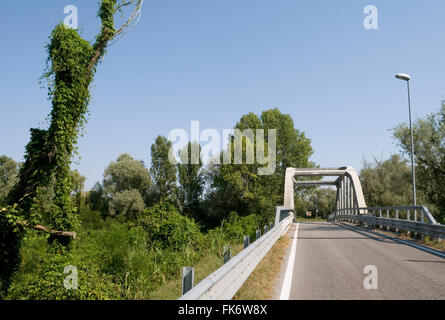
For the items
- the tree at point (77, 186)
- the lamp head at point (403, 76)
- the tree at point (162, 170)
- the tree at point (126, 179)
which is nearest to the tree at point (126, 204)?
the tree at point (126, 179)

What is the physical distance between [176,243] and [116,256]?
232 inches

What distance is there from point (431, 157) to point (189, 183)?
36555mm

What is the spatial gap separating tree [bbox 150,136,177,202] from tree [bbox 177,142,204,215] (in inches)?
62.9

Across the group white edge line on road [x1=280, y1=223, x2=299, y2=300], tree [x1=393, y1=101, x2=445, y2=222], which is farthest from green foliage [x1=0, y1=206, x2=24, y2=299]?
tree [x1=393, y1=101, x2=445, y2=222]

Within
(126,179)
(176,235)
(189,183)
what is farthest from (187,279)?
(126,179)

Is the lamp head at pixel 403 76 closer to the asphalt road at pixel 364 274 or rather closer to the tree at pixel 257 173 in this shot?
the asphalt road at pixel 364 274

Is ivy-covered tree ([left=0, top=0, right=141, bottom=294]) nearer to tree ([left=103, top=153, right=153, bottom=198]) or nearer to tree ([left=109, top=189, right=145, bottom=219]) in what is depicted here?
tree ([left=109, top=189, right=145, bottom=219])

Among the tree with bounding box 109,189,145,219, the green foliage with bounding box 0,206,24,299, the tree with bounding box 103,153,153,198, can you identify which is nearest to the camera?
the green foliage with bounding box 0,206,24,299

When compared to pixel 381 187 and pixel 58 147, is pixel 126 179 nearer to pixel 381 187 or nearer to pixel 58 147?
pixel 381 187

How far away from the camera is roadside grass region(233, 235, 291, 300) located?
18.6 feet

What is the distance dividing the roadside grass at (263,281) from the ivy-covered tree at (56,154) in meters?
10.3

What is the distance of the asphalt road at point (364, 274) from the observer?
573 cm

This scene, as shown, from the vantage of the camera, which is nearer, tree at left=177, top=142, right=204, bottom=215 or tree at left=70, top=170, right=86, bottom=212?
tree at left=70, top=170, right=86, bottom=212
